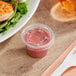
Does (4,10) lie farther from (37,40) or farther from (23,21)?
(37,40)

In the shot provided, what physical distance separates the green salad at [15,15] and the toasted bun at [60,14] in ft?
0.74

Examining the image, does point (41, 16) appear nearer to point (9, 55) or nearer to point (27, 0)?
point (27, 0)

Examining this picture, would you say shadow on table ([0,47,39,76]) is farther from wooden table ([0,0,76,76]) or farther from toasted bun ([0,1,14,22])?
toasted bun ([0,1,14,22])

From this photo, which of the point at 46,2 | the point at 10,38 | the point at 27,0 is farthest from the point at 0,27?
the point at 46,2

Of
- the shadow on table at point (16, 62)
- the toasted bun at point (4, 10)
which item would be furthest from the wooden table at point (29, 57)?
the toasted bun at point (4, 10)

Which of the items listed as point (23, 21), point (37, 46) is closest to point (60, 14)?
point (23, 21)

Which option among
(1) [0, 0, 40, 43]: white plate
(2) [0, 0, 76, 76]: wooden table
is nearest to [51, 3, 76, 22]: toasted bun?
(2) [0, 0, 76, 76]: wooden table

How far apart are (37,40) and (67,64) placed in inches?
8.0

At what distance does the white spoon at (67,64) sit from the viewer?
1542 mm

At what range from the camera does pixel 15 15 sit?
178 cm

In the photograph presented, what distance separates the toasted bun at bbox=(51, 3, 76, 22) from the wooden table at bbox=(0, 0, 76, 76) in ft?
0.13

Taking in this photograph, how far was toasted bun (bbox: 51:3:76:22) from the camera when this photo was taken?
195 cm

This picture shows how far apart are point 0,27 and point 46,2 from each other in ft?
1.57

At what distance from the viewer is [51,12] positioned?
199 centimetres
